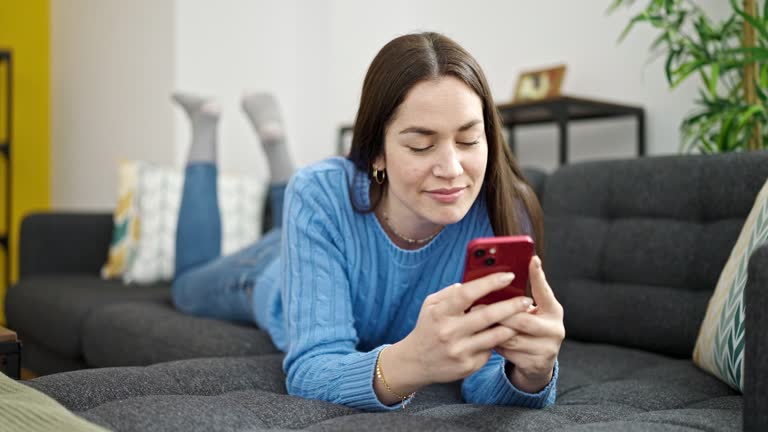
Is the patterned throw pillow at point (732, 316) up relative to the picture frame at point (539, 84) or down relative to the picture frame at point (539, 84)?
down

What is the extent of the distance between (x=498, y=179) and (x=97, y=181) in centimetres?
350

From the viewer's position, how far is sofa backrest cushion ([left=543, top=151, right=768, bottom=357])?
4.86ft

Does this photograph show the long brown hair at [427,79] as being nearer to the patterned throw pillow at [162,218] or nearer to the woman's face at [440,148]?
the woman's face at [440,148]

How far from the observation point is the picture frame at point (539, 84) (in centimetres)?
252

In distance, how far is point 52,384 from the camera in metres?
1.02

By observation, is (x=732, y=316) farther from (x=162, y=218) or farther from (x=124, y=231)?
(x=124, y=231)

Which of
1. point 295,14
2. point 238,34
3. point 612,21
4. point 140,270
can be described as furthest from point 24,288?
point 612,21

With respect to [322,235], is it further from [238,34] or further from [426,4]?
[238,34]

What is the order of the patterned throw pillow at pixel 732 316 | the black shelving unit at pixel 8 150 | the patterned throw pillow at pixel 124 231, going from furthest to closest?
the black shelving unit at pixel 8 150 → the patterned throw pillow at pixel 124 231 → the patterned throw pillow at pixel 732 316

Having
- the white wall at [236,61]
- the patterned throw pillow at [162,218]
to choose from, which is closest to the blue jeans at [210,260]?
the patterned throw pillow at [162,218]

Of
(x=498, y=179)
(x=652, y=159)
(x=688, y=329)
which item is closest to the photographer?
(x=498, y=179)

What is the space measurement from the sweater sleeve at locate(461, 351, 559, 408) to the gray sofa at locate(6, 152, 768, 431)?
0.03 meters

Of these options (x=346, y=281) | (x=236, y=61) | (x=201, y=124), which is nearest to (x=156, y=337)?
(x=346, y=281)

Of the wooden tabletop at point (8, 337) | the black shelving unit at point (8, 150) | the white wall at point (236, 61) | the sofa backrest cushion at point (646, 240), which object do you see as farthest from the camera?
the black shelving unit at point (8, 150)
